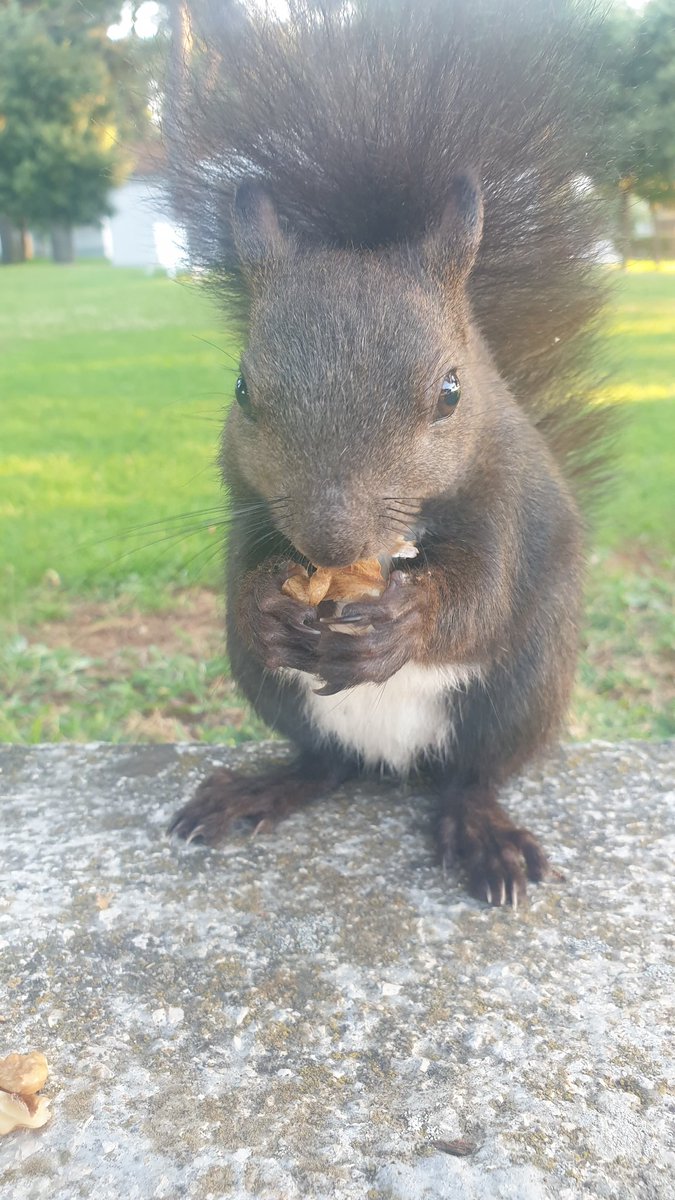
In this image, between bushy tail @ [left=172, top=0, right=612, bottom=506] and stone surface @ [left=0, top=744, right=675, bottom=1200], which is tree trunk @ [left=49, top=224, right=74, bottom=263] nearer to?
bushy tail @ [left=172, top=0, right=612, bottom=506]

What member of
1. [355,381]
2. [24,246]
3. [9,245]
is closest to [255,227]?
[355,381]

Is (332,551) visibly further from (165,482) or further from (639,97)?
(165,482)

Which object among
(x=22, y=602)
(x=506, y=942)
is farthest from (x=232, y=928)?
(x=22, y=602)

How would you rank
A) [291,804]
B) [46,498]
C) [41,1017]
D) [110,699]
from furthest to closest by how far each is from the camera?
1. [46,498]
2. [110,699]
3. [291,804]
4. [41,1017]

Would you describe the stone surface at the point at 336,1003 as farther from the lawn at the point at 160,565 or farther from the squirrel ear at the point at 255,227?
the squirrel ear at the point at 255,227

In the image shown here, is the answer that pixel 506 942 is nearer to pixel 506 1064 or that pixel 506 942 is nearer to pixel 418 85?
pixel 506 1064

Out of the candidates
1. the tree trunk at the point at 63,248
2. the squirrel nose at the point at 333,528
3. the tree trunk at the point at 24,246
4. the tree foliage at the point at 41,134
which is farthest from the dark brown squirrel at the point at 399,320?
the tree trunk at the point at 63,248
